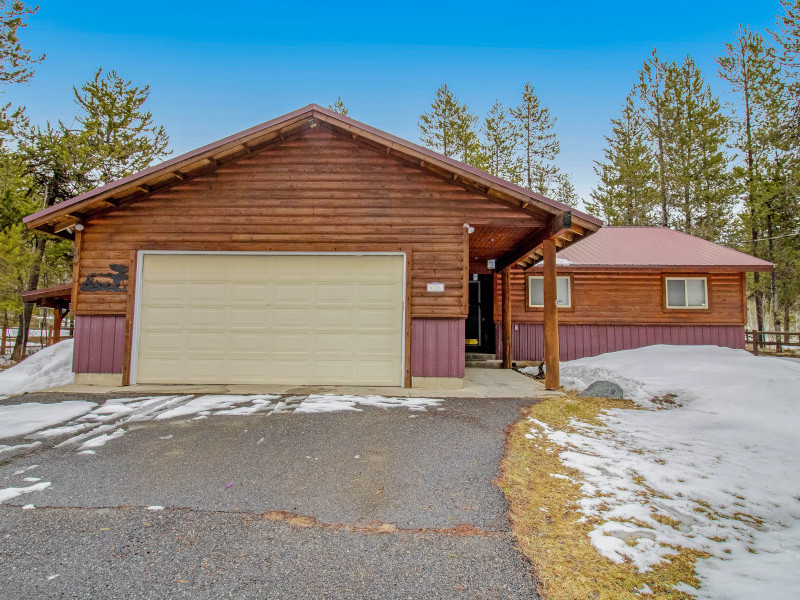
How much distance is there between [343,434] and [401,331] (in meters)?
2.96

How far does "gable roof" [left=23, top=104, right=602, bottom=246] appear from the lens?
654cm

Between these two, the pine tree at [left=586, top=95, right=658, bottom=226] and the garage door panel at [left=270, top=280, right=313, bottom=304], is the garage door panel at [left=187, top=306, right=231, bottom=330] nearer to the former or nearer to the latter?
the garage door panel at [left=270, top=280, right=313, bottom=304]

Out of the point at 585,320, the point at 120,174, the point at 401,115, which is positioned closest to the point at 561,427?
the point at 585,320

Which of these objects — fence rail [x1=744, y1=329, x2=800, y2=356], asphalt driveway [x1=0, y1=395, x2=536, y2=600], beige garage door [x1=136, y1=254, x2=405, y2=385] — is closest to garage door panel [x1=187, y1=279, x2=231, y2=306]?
beige garage door [x1=136, y1=254, x2=405, y2=385]

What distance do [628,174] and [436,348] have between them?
71.2ft

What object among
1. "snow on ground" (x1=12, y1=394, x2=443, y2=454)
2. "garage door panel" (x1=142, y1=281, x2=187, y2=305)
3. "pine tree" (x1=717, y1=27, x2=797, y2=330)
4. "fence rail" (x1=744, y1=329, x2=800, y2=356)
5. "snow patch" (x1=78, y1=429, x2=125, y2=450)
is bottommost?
"snow patch" (x1=78, y1=429, x2=125, y2=450)

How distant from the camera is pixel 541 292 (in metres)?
11.8

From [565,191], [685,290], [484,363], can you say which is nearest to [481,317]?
[484,363]

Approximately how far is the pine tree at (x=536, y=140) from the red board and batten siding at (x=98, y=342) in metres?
24.0

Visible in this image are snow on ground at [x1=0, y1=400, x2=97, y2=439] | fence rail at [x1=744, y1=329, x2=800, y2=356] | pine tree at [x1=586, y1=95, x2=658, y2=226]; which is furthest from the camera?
pine tree at [x1=586, y1=95, x2=658, y2=226]

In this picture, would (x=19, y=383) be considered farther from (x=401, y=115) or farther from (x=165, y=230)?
(x=401, y=115)

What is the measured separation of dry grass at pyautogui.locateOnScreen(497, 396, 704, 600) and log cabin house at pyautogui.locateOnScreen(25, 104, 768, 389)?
11.6 feet

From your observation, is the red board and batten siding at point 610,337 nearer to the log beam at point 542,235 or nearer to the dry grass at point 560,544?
the log beam at point 542,235

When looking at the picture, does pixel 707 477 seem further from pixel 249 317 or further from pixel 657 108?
pixel 657 108
